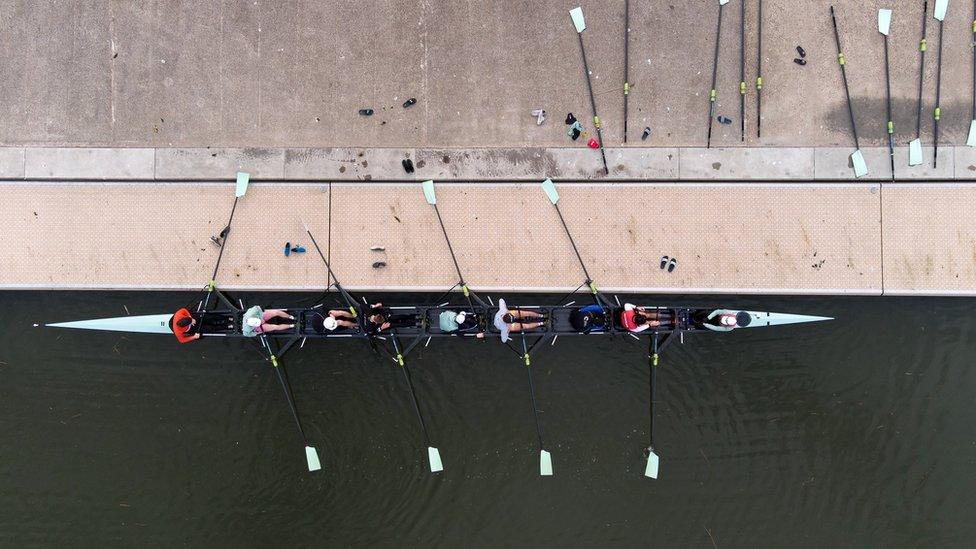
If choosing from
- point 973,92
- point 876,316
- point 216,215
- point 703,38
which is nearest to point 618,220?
point 703,38

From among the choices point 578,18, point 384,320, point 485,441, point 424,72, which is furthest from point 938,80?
point 384,320

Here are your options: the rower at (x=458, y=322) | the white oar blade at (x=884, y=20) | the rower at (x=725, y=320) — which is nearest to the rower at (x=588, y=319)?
the rower at (x=458, y=322)

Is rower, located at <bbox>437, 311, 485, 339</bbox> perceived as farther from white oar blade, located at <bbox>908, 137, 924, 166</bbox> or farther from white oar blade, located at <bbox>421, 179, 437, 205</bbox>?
white oar blade, located at <bbox>908, 137, 924, 166</bbox>

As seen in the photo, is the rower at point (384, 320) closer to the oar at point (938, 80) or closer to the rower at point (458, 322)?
the rower at point (458, 322)

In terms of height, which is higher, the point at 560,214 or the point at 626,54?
the point at 626,54

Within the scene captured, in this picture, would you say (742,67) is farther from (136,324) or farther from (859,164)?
(136,324)

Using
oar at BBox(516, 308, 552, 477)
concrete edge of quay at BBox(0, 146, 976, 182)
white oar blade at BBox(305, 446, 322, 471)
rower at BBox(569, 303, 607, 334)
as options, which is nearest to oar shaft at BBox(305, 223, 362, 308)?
concrete edge of quay at BBox(0, 146, 976, 182)
